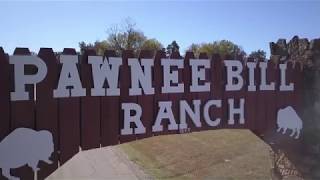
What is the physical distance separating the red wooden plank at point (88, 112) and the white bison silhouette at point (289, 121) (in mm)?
4303

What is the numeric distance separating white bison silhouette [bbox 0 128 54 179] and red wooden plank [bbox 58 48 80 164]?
21 cm

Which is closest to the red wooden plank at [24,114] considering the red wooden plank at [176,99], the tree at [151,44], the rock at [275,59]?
the red wooden plank at [176,99]

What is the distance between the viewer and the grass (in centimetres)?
1586

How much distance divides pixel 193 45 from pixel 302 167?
71900 mm

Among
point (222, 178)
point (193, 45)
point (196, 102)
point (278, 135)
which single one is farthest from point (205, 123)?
point (193, 45)

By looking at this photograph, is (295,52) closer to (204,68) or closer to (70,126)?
(204,68)

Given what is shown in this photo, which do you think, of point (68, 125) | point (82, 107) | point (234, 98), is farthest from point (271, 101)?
point (68, 125)

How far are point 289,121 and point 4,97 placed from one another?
6114 millimetres

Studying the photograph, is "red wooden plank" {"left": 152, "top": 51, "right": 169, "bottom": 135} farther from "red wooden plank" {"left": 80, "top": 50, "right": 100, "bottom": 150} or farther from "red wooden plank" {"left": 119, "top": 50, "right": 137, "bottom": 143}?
"red wooden plank" {"left": 80, "top": 50, "right": 100, "bottom": 150}

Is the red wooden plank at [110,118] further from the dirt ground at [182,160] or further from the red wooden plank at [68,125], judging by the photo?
the dirt ground at [182,160]

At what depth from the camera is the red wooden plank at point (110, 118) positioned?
315 inches

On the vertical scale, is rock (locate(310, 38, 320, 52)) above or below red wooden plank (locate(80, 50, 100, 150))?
above

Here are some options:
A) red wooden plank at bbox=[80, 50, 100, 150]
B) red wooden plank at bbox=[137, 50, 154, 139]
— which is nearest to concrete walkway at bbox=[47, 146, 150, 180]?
red wooden plank at bbox=[137, 50, 154, 139]

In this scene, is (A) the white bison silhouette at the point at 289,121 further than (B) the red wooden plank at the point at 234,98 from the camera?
Yes
